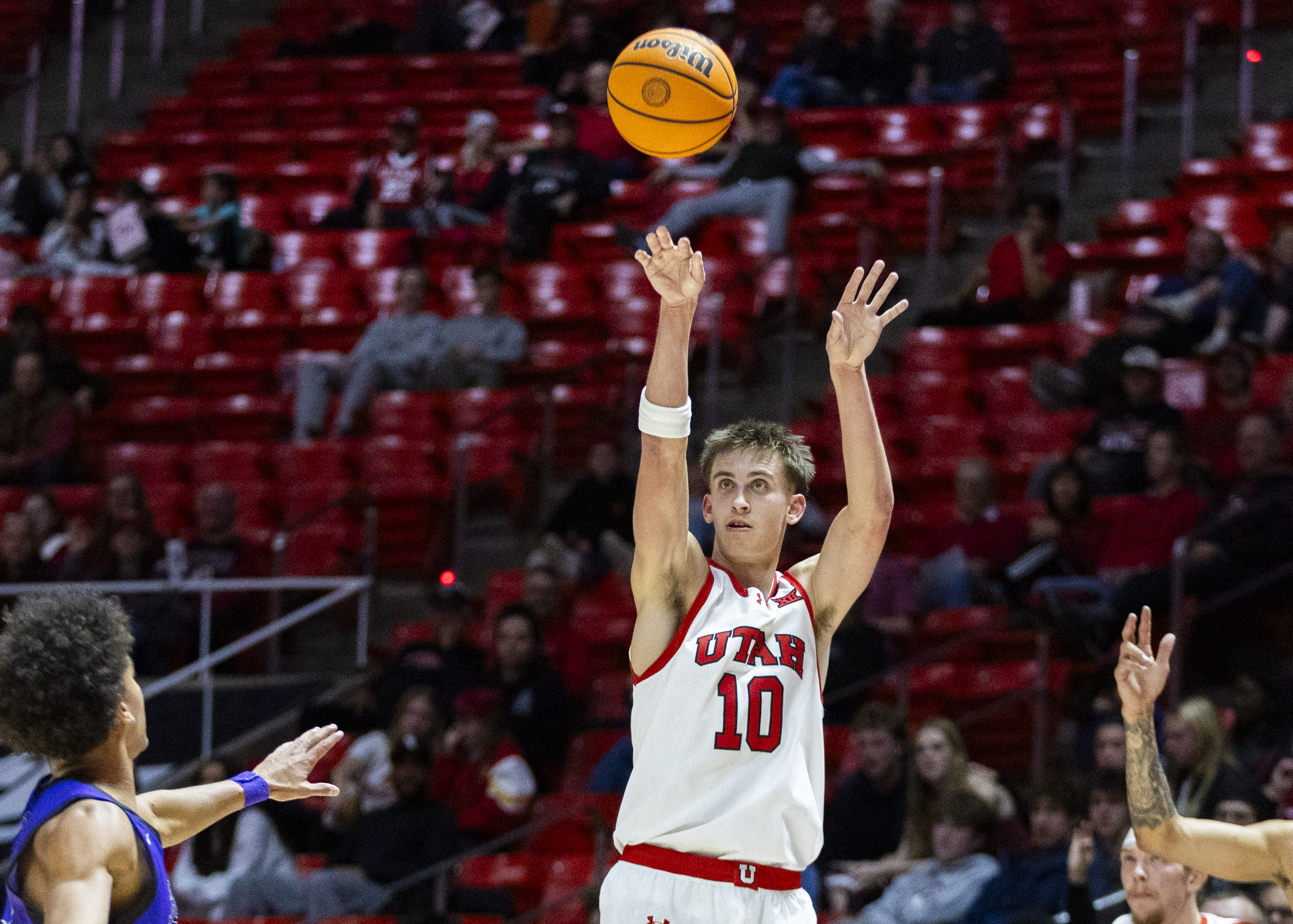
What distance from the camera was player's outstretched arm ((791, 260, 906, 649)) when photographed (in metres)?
4.76

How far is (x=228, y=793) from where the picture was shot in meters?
4.71

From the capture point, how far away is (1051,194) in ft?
43.0

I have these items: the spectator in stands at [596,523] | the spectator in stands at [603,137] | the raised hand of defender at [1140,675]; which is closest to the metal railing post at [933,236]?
the spectator in stands at [603,137]

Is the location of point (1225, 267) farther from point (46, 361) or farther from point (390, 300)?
point (46, 361)

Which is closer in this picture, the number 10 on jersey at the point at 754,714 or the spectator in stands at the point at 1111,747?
the number 10 on jersey at the point at 754,714

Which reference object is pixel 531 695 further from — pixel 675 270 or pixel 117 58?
pixel 117 58

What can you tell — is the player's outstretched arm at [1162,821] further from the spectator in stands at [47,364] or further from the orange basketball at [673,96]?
the spectator in stands at [47,364]

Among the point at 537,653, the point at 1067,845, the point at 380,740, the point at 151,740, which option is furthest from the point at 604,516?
the point at 1067,845

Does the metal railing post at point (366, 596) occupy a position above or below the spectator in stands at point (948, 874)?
above

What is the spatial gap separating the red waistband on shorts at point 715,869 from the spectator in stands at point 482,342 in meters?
7.80

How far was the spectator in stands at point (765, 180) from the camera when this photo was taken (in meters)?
12.5

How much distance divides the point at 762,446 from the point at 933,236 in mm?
7698

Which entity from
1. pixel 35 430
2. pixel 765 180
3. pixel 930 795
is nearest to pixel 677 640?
pixel 930 795

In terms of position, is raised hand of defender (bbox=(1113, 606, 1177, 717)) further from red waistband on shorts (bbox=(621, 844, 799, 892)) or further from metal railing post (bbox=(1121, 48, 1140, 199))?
metal railing post (bbox=(1121, 48, 1140, 199))
